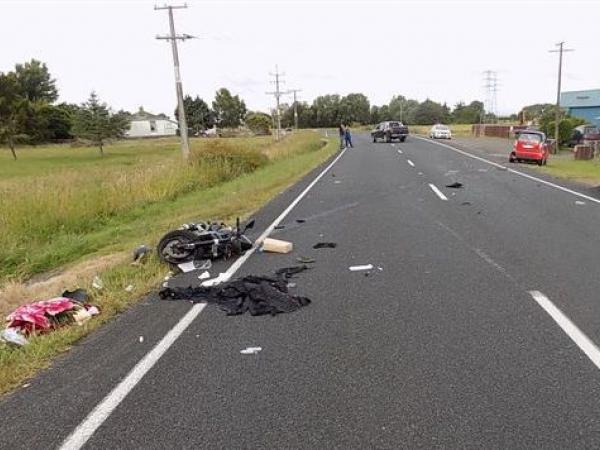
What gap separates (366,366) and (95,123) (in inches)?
2974

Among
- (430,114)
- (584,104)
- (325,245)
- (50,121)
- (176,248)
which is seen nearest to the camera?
(176,248)

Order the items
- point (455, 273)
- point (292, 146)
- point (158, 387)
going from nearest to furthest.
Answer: point (158, 387) → point (455, 273) → point (292, 146)

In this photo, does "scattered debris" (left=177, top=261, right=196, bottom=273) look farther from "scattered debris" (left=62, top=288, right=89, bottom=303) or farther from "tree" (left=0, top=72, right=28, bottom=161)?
"tree" (left=0, top=72, right=28, bottom=161)

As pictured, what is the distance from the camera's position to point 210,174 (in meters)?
22.2

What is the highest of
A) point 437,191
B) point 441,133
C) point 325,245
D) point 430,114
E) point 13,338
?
point 430,114

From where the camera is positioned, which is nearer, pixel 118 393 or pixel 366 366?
pixel 118 393

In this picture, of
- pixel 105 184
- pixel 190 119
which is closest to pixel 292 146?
pixel 105 184

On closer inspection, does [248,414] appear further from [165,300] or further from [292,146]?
[292,146]

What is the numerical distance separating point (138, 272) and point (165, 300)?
4.80ft

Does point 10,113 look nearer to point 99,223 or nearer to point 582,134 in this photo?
point 582,134

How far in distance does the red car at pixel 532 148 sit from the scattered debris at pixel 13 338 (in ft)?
83.5

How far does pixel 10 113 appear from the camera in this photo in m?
78.0

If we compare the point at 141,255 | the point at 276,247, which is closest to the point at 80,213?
the point at 141,255

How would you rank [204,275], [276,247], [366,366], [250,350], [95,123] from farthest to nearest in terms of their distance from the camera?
[95,123], [276,247], [204,275], [250,350], [366,366]
